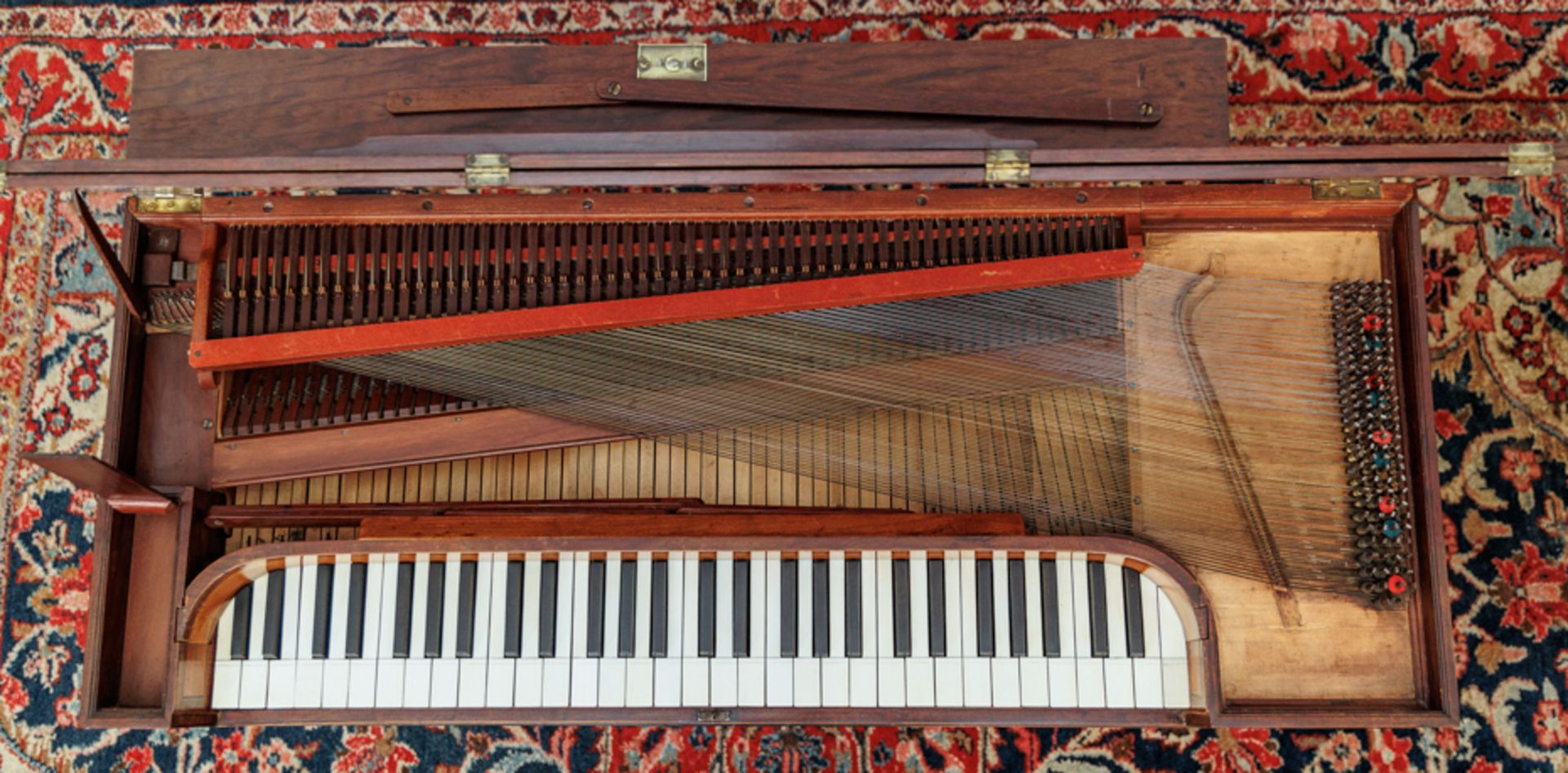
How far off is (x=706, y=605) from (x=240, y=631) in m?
0.99

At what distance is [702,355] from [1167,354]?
38.0 inches

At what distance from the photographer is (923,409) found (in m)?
2.28

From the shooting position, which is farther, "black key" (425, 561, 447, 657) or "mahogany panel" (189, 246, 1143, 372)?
"black key" (425, 561, 447, 657)

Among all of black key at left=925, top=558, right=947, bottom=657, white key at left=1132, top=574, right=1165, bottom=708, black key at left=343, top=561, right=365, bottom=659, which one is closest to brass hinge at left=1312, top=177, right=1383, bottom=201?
white key at left=1132, top=574, right=1165, bottom=708

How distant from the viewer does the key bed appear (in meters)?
2.27

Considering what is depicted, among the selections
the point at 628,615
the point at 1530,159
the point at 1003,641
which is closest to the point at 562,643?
the point at 628,615

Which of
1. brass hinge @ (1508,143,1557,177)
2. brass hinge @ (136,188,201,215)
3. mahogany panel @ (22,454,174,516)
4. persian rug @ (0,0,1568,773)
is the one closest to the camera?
mahogany panel @ (22,454,174,516)

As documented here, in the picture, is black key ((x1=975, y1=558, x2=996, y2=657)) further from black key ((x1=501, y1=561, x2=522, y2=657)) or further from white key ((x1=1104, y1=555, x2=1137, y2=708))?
black key ((x1=501, y1=561, x2=522, y2=657))

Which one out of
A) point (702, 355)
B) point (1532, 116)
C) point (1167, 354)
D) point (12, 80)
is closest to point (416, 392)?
point (702, 355)

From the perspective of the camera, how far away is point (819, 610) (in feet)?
7.55

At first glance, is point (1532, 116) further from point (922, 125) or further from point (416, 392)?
point (416, 392)

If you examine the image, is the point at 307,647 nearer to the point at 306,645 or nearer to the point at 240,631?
the point at 306,645

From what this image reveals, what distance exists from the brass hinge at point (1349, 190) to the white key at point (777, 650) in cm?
138

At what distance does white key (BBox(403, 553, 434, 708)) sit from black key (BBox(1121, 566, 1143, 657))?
147cm
